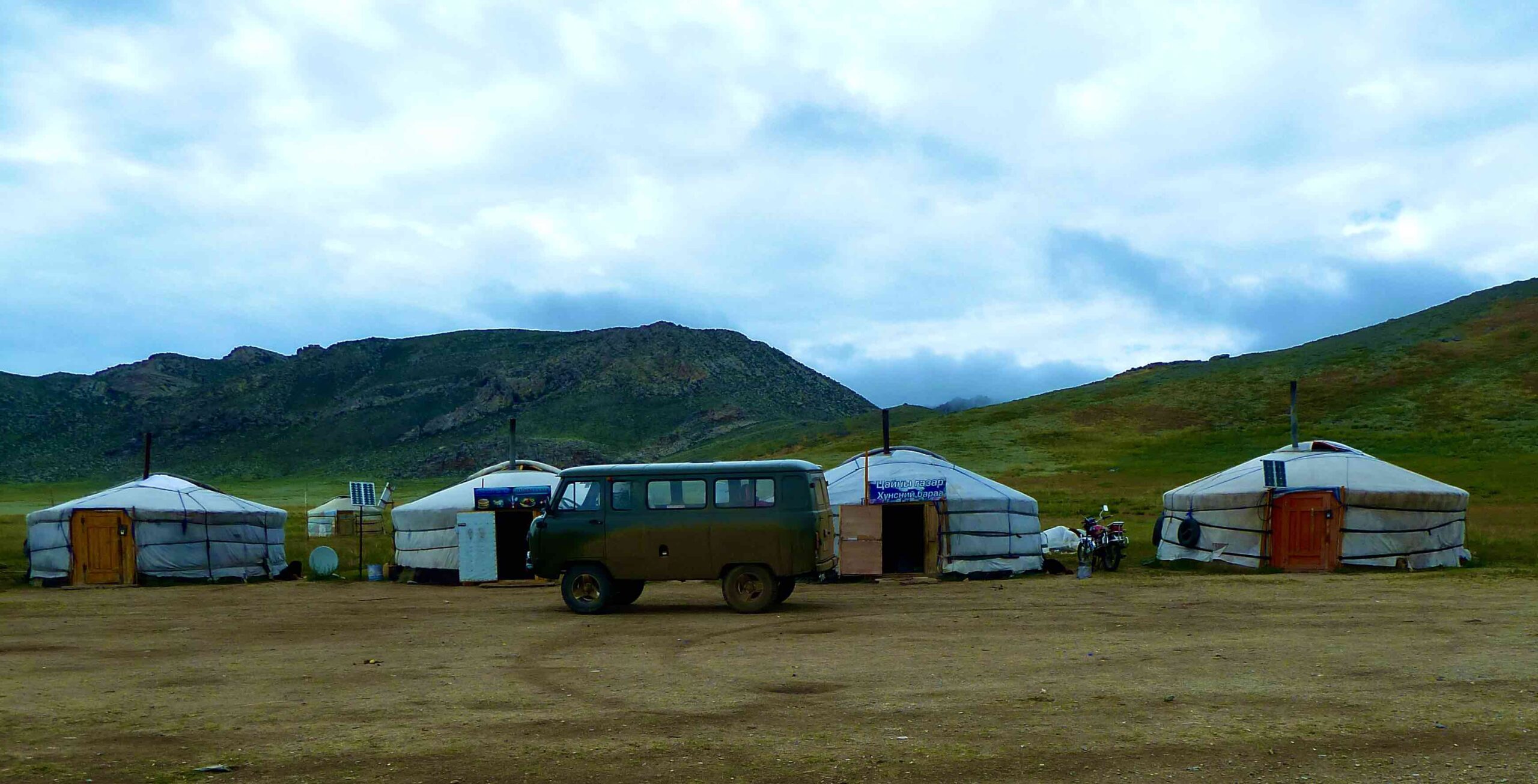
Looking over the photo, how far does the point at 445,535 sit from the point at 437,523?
0.95ft

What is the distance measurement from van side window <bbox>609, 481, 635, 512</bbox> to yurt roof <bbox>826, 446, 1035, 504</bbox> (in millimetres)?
6608

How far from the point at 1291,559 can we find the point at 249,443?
145 meters

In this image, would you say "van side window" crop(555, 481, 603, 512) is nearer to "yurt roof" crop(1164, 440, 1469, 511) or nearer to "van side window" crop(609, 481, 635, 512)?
"van side window" crop(609, 481, 635, 512)

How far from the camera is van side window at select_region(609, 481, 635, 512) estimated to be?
17.8m

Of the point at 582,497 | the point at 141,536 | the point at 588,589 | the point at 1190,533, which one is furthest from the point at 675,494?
the point at 141,536

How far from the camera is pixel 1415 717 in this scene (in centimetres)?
830

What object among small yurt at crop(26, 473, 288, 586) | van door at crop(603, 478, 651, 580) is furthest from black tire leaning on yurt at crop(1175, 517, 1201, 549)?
small yurt at crop(26, 473, 288, 586)

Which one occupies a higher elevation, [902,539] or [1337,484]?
[1337,484]

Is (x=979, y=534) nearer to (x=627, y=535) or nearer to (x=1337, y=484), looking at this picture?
(x=1337, y=484)

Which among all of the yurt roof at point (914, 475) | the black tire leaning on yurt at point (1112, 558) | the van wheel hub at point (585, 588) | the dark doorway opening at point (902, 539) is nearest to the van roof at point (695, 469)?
the van wheel hub at point (585, 588)

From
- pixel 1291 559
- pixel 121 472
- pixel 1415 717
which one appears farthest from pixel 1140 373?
pixel 121 472

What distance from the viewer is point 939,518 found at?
23.8m

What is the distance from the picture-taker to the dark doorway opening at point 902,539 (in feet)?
87.9

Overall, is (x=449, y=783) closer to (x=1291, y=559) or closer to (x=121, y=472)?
(x=1291, y=559)
